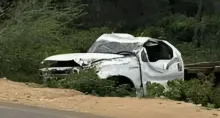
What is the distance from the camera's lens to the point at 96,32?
30.0 m

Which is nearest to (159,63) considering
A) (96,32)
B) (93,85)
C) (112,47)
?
(112,47)

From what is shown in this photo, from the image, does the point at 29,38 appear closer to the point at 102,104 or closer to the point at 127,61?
the point at 127,61

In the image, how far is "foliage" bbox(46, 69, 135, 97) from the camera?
14.1 meters

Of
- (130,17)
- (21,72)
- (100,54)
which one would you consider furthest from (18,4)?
(130,17)

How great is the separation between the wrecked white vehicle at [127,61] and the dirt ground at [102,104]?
122 centimetres

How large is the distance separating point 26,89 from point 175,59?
185 inches

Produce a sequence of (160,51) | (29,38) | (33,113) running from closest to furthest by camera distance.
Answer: (33,113)
(160,51)
(29,38)

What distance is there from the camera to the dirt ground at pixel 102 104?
10.5 m

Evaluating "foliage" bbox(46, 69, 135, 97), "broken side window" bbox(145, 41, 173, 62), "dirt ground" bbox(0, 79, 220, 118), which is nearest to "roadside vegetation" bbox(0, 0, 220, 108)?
"foliage" bbox(46, 69, 135, 97)

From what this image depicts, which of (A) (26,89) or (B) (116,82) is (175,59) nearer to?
(B) (116,82)

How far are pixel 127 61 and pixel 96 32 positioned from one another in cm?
1540

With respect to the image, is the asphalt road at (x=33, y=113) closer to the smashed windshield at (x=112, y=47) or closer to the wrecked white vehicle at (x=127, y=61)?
the wrecked white vehicle at (x=127, y=61)

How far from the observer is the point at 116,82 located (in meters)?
14.6

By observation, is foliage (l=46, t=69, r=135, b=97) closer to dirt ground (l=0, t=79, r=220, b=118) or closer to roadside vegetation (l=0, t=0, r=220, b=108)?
roadside vegetation (l=0, t=0, r=220, b=108)
